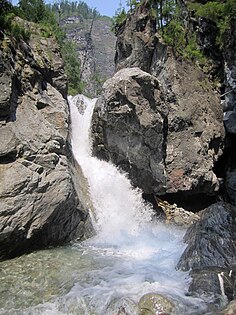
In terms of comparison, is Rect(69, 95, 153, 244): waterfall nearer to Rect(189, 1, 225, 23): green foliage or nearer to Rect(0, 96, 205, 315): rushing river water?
Rect(0, 96, 205, 315): rushing river water

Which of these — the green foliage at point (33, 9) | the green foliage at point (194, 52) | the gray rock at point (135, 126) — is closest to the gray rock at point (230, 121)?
the green foliage at point (194, 52)

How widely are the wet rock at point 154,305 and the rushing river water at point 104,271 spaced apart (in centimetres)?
16

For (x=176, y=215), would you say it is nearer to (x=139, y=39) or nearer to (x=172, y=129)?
(x=172, y=129)

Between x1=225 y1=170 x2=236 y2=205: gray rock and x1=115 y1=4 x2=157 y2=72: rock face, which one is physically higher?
x1=115 y1=4 x2=157 y2=72: rock face

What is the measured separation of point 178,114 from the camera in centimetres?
1923

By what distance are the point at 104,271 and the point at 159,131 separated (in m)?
9.62

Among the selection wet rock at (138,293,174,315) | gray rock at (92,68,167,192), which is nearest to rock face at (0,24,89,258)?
gray rock at (92,68,167,192)

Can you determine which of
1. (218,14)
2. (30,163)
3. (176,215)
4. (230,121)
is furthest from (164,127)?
(30,163)

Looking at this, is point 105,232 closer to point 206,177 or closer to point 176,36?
point 206,177

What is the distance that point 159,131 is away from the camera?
17.7 metres

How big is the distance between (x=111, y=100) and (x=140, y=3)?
39.5ft

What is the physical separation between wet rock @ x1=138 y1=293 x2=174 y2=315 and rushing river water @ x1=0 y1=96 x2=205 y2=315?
162 millimetres

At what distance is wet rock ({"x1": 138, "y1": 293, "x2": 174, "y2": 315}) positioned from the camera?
723 centimetres

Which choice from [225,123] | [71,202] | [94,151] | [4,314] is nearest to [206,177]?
[225,123]
